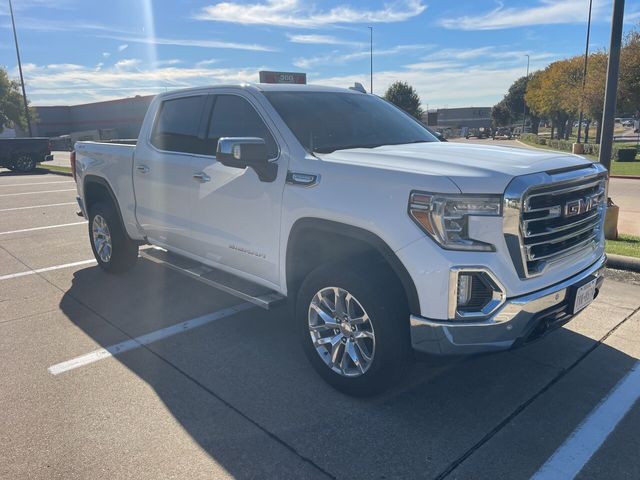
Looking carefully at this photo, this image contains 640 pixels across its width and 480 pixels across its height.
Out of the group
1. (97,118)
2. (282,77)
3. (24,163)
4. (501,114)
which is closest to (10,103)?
(97,118)

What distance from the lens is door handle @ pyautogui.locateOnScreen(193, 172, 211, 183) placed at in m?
4.42

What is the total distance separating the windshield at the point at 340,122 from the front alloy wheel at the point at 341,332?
108cm

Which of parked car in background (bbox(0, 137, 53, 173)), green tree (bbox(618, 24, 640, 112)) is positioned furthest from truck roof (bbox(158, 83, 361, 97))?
green tree (bbox(618, 24, 640, 112))

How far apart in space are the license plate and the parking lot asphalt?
63 cm

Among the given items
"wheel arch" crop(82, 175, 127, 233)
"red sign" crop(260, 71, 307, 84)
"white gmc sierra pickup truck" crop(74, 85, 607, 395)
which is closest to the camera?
"white gmc sierra pickup truck" crop(74, 85, 607, 395)

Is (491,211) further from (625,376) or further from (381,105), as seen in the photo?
(381,105)

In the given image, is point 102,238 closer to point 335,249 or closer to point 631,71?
point 335,249

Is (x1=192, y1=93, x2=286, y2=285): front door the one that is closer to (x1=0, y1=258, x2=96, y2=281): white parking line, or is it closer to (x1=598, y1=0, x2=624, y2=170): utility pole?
(x1=0, y1=258, x2=96, y2=281): white parking line

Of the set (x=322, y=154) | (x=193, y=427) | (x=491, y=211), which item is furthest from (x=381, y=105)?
(x=193, y=427)

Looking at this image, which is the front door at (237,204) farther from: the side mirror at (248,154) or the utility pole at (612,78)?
the utility pole at (612,78)

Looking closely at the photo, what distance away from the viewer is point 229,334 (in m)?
4.61

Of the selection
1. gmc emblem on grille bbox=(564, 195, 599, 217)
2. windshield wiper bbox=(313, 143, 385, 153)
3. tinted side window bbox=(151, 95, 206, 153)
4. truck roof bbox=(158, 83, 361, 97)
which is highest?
truck roof bbox=(158, 83, 361, 97)

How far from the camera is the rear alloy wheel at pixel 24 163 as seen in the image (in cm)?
2284

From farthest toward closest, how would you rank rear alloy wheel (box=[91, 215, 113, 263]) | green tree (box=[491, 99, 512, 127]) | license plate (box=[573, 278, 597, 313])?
green tree (box=[491, 99, 512, 127]), rear alloy wheel (box=[91, 215, 113, 263]), license plate (box=[573, 278, 597, 313])
